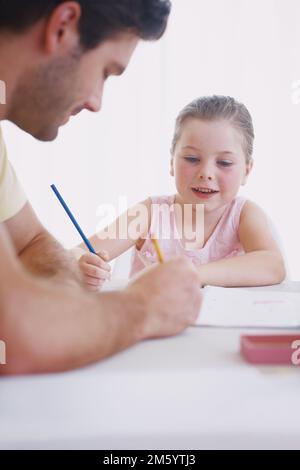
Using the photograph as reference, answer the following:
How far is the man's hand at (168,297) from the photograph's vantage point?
0.58 meters

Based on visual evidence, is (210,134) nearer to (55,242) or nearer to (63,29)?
(55,242)

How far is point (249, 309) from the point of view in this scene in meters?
0.74

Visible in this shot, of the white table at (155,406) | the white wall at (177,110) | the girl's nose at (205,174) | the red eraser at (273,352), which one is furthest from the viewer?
the white wall at (177,110)

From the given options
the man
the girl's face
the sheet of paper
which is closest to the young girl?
the girl's face

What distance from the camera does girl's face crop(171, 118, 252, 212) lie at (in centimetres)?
134

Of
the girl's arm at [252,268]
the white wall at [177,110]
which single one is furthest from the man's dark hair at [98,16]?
the white wall at [177,110]

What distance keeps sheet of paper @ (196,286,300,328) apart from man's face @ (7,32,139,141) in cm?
38

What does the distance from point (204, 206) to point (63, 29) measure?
79cm

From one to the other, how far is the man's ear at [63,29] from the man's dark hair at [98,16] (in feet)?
0.03

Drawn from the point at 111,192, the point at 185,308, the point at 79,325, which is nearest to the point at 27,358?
the point at 79,325

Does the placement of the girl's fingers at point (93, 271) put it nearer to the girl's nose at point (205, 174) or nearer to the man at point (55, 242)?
the man at point (55, 242)

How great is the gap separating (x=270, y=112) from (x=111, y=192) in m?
0.86

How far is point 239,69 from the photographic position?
248cm

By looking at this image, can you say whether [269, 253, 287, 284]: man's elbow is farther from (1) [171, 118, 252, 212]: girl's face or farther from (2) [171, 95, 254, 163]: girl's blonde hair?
(2) [171, 95, 254, 163]: girl's blonde hair
